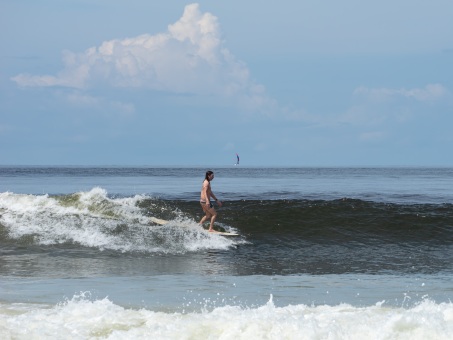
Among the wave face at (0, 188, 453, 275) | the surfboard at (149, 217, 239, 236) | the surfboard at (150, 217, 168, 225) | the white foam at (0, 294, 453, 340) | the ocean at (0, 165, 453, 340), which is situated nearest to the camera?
the white foam at (0, 294, 453, 340)

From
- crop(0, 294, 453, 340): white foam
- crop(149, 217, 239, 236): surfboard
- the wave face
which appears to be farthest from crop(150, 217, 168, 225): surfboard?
crop(0, 294, 453, 340): white foam

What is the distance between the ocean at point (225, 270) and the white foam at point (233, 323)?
0.02 m

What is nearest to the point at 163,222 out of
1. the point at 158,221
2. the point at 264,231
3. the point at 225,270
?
the point at 158,221

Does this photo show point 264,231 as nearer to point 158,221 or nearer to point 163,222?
point 163,222

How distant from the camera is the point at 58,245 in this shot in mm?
20594

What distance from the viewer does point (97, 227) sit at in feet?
73.7

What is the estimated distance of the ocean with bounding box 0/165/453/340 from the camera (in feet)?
29.7

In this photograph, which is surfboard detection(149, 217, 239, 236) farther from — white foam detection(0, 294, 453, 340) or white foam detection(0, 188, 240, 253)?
white foam detection(0, 294, 453, 340)

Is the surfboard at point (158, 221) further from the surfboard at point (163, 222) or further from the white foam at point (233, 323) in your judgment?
the white foam at point (233, 323)

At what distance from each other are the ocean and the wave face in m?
0.06

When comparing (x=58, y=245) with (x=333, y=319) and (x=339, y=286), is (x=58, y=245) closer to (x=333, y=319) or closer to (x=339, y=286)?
(x=339, y=286)

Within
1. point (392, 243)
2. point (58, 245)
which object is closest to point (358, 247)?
point (392, 243)

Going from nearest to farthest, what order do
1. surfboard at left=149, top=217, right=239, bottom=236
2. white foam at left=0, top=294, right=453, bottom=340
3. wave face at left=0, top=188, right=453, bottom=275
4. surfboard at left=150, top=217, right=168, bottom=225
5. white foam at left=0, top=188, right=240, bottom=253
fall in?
1. white foam at left=0, top=294, right=453, bottom=340
2. wave face at left=0, top=188, right=453, bottom=275
3. white foam at left=0, top=188, right=240, bottom=253
4. surfboard at left=149, top=217, right=239, bottom=236
5. surfboard at left=150, top=217, right=168, bottom=225

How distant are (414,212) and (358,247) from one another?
6.13 metres
